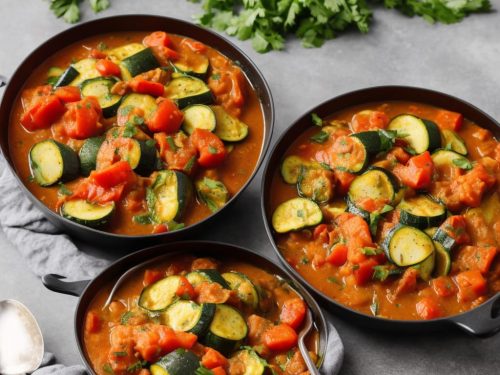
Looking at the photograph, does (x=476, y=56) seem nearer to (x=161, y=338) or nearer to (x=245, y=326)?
(x=245, y=326)

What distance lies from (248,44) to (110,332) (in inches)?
116

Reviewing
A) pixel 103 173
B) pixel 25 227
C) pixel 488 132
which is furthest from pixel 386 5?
pixel 25 227

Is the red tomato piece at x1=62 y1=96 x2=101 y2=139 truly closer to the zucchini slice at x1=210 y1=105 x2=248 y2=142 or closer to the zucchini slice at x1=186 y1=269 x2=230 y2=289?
the zucchini slice at x1=210 y1=105 x2=248 y2=142

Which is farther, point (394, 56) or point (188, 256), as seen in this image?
point (394, 56)

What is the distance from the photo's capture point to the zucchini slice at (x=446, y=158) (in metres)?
5.42

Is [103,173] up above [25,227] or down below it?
above

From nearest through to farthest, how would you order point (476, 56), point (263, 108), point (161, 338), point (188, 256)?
point (161, 338) → point (188, 256) → point (263, 108) → point (476, 56)

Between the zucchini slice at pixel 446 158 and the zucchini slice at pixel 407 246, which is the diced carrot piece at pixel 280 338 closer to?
the zucchini slice at pixel 407 246

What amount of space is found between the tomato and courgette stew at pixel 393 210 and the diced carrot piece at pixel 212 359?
84 centimetres

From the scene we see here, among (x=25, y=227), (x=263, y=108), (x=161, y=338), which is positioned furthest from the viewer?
(x=263, y=108)

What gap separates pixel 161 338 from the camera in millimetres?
4422

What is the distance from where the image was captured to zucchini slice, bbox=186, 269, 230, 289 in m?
4.73

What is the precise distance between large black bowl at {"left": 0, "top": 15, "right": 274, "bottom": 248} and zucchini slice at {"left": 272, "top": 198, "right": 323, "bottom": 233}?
0.30 meters

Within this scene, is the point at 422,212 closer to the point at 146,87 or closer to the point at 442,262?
the point at 442,262
